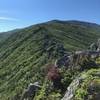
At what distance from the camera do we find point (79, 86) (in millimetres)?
25375

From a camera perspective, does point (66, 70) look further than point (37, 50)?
No

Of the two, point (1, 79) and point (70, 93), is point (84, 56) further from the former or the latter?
point (1, 79)

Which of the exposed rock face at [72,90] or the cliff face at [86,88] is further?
the exposed rock face at [72,90]

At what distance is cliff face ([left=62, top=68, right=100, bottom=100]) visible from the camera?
23.3 meters

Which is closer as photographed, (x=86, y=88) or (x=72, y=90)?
(x=86, y=88)

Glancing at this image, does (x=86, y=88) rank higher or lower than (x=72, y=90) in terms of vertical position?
higher

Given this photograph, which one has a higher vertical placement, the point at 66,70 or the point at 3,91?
the point at 66,70

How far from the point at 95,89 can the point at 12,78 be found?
89.5 m

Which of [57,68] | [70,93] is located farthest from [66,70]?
[70,93]

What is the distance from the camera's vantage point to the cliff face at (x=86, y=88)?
2333 centimetres

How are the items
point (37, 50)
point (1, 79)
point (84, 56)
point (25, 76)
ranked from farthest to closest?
point (37, 50) < point (1, 79) < point (25, 76) < point (84, 56)

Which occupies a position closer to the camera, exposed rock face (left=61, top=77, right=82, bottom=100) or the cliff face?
the cliff face

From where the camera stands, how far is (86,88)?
2417cm

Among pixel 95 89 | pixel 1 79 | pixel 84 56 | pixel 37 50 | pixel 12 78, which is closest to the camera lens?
pixel 95 89
